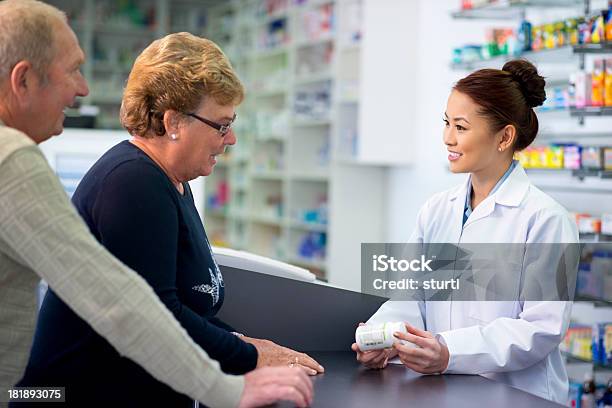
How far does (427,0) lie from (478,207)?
4.20 m

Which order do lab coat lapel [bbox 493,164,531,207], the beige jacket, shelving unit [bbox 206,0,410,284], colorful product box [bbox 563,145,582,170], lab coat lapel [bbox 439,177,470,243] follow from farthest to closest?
shelving unit [bbox 206,0,410,284]
colorful product box [bbox 563,145,582,170]
lab coat lapel [bbox 439,177,470,243]
lab coat lapel [bbox 493,164,531,207]
the beige jacket

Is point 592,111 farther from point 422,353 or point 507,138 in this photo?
point 422,353

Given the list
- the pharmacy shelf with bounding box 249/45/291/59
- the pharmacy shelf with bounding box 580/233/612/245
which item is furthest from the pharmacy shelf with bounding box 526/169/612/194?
the pharmacy shelf with bounding box 249/45/291/59

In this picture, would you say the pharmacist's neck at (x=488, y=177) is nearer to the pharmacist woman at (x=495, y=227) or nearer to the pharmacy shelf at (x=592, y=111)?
the pharmacist woman at (x=495, y=227)

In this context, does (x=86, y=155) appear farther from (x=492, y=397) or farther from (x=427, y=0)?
(x=427, y=0)

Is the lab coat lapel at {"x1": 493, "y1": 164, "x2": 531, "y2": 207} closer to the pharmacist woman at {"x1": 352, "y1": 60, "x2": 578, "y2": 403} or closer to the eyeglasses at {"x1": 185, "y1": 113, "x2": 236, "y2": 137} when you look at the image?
the pharmacist woman at {"x1": 352, "y1": 60, "x2": 578, "y2": 403}

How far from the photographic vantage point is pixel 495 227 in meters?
2.26

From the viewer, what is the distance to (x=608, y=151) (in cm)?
373

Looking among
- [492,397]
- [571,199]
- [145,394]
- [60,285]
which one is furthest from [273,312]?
[571,199]

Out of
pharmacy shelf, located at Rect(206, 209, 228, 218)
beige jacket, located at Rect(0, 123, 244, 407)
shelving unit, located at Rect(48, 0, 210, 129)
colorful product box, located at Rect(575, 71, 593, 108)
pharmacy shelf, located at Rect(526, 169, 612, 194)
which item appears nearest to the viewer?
beige jacket, located at Rect(0, 123, 244, 407)

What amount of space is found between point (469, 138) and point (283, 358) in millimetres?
876

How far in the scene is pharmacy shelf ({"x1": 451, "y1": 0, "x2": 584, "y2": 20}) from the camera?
4145 mm

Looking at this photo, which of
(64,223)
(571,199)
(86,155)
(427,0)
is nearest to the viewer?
(64,223)

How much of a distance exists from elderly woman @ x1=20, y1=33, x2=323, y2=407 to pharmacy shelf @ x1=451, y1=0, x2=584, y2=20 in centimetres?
273
